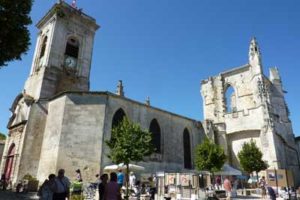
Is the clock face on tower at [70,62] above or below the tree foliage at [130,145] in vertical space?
above

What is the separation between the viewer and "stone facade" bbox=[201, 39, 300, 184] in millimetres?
25438

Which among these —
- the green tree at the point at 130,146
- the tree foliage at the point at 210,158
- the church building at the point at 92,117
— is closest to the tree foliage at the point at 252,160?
the church building at the point at 92,117

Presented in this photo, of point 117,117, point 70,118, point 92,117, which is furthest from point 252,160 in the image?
point 70,118

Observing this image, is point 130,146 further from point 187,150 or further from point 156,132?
point 187,150

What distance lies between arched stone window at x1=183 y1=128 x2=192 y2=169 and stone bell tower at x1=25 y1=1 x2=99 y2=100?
11064 millimetres

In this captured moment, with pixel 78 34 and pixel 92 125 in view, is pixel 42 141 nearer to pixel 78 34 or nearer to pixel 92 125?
pixel 92 125

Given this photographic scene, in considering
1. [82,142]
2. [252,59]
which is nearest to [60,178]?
[82,142]

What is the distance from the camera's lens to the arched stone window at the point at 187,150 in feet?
83.1

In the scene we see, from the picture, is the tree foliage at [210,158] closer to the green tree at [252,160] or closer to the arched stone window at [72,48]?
the green tree at [252,160]

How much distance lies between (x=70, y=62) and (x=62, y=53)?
1119mm

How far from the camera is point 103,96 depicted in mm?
20219

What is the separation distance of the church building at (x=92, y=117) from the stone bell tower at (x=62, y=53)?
9 cm

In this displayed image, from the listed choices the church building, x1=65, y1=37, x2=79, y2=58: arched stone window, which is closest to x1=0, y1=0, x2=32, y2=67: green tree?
the church building

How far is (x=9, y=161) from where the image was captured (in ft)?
70.4
